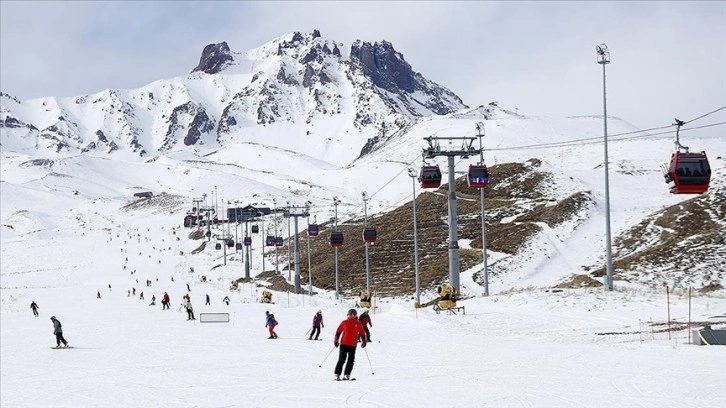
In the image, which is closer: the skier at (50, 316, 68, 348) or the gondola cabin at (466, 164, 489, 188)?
the skier at (50, 316, 68, 348)

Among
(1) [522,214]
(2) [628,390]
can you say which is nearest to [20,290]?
(1) [522,214]

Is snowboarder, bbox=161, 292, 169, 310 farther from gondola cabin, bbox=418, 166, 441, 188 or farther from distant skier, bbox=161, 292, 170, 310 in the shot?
gondola cabin, bbox=418, 166, 441, 188

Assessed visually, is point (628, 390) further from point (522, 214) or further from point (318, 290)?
point (522, 214)

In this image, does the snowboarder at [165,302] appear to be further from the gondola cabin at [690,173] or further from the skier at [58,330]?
the gondola cabin at [690,173]

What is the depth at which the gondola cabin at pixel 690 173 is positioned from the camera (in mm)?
29500

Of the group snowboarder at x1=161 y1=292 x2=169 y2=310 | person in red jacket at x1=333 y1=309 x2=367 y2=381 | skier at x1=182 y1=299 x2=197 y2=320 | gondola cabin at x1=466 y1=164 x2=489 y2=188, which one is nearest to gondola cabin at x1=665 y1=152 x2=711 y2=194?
gondola cabin at x1=466 y1=164 x2=489 y2=188

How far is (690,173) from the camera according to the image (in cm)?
2953

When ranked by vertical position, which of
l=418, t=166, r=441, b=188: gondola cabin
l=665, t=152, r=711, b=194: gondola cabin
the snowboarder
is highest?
l=418, t=166, r=441, b=188: gondola cabin

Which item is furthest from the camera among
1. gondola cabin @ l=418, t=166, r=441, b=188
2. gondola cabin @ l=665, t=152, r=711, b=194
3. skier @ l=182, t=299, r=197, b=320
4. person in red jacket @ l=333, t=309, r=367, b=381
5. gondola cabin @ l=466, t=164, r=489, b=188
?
gondola cabin @ l=466, t=164, r=489, b=188

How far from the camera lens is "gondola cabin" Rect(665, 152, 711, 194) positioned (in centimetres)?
2950

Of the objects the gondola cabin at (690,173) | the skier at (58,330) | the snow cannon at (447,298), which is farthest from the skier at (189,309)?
the gondola cabin at (690,173)

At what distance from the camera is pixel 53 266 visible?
10994 centimetres

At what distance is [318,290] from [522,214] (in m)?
26.7

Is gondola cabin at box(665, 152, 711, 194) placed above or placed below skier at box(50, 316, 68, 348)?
above
